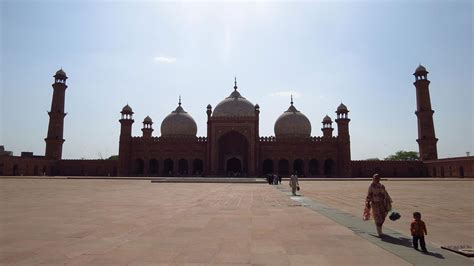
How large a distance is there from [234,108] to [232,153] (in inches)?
192

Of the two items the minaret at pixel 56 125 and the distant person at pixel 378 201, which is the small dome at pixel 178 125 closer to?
the minaret at pixel 56 125

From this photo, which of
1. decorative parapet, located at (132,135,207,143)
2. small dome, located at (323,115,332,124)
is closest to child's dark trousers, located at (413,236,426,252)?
decorative parapet, located at (132,135,207,143)

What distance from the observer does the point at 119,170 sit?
34.8 meters

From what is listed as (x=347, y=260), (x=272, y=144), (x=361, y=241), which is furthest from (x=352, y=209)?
(x=272, y=144)

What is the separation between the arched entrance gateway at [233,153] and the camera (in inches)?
1391

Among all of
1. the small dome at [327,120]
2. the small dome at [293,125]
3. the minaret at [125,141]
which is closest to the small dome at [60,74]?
the minaret at [125,141]

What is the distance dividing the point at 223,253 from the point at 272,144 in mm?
31148

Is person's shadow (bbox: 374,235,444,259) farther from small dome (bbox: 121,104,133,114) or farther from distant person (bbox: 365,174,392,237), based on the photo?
small dome (bbox: 121,104,133,114)

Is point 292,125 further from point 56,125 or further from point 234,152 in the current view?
point 56,125

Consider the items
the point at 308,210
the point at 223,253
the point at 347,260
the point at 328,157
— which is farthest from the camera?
the point at 328,157

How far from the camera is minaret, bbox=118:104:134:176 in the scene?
34.8 metres

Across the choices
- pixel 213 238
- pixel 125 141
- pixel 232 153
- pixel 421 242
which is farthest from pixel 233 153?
pixel 421 242

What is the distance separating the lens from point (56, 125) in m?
36.8

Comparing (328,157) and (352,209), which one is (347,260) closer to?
(352,209)
